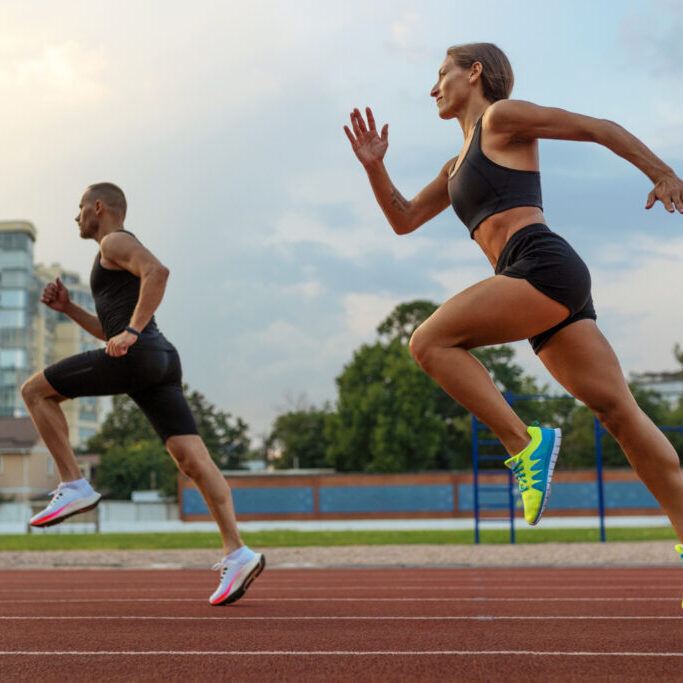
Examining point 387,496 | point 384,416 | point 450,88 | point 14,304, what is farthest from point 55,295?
point 14,304

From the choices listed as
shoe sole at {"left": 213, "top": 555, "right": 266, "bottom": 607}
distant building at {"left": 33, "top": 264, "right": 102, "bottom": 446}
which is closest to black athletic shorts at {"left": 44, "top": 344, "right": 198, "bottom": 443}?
shoe sole at {"left": 213, "top": 555, "right": 266, "bottom": 607}

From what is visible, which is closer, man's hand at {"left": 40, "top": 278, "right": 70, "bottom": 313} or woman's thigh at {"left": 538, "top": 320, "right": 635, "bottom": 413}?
woman's thigh at {"left": 538, "top": 320, "right": 635, "bottom": 413}

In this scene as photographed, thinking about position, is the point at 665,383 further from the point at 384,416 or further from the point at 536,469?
the point at 536,469

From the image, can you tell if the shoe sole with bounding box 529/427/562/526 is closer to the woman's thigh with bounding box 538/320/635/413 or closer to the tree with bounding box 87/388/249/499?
the woman's thigh with bounding box 538/320/635/413

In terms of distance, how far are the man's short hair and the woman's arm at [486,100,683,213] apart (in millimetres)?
2993

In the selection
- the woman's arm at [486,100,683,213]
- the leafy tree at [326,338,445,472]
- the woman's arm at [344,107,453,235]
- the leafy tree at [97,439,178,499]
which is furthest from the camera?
the leafy tree at [97,439,178,499]

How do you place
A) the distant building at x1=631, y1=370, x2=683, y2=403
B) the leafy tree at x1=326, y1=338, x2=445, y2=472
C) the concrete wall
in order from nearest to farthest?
the concrete wall, the leafy tree at x1=326, y1=338, x2=445, y2=472, the distant building at x1=631, y1=370, x2=683, y2=403

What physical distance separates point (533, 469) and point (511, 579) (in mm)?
6388

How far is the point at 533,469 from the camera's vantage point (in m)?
3.68

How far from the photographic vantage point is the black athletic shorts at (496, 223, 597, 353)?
146 inches

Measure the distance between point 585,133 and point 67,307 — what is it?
12.6 feet

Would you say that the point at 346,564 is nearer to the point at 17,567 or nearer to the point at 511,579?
the point at 511,579

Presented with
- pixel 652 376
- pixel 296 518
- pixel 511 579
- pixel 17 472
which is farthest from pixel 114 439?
pixel 511 579

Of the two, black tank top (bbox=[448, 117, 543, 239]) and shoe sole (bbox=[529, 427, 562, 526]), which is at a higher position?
black tank top (bbox=[448, 117, 543, 239])
